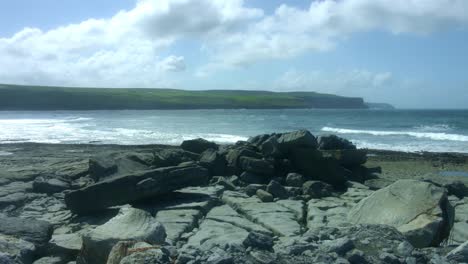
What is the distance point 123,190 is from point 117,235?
4023mm

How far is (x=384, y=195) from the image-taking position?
8.60 metres

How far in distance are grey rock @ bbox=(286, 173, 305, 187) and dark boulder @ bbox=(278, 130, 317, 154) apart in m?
1.41

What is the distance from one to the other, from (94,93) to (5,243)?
142043 millimetres

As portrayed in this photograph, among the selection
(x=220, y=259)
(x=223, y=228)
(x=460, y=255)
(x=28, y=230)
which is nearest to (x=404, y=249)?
(x=460, y=255)

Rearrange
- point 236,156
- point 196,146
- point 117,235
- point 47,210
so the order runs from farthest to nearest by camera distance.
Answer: point 196,146, point 236,156, point 47,210, point 117,235

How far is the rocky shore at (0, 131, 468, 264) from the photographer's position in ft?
20.6

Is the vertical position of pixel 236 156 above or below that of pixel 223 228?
above

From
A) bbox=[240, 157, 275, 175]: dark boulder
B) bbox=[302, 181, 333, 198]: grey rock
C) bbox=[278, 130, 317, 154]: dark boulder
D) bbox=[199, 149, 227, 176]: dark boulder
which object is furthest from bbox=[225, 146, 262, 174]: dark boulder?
bbox=[302, 181, 333, 198]: grey rock

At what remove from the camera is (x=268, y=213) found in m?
10.3

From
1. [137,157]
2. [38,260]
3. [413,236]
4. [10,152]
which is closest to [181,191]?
[137,157]

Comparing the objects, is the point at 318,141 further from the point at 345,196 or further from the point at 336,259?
the point at 336,259

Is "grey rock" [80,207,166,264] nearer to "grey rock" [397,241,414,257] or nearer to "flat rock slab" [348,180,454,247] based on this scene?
"grey rock" [397,241,414,257]

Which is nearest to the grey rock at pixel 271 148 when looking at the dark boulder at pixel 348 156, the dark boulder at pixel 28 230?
the dark boulder at pixel 348 156

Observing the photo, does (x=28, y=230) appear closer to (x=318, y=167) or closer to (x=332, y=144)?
(x=318, y=167)
